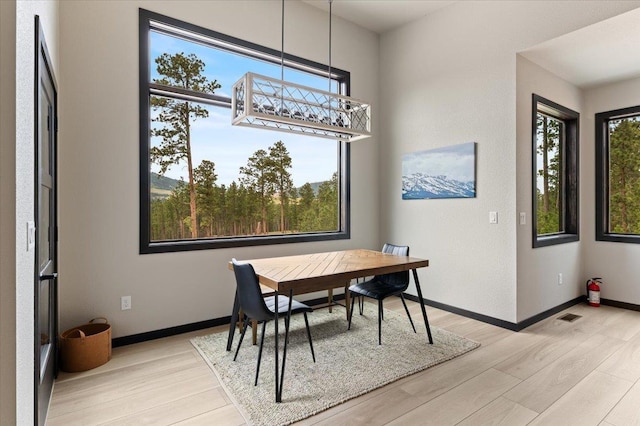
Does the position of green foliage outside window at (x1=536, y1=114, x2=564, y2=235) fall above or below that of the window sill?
above

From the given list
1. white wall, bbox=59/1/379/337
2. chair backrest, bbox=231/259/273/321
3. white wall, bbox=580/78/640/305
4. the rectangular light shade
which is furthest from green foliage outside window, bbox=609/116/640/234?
white wall, bbox=59/1/379/337

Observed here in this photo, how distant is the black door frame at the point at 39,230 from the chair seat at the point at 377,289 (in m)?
2.20

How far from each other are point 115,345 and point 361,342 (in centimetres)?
207

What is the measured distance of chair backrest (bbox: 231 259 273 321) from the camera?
2.20 metres

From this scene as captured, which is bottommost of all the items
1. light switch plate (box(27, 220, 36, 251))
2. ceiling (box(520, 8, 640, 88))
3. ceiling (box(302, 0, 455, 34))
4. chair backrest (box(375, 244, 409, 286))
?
chair backrest (box(375, 244, 409, 286))

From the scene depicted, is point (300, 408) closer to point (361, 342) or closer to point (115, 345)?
point (361, 342)

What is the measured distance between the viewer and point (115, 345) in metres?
2.87

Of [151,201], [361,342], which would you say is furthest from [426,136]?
[151,201]

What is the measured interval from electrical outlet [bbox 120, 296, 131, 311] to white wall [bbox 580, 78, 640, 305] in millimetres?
5098

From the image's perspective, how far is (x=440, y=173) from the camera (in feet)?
12.9

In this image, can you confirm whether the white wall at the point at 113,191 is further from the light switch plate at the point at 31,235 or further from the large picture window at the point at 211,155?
the light switch plate at the point at 31,235

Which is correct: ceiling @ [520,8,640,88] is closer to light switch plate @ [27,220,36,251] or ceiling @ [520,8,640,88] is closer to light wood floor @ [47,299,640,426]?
light wood floor @ [47,299,640,426]

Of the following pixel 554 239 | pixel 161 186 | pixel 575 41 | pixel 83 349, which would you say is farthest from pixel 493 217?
pixel 83 349

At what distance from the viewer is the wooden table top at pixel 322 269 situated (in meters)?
2.24
